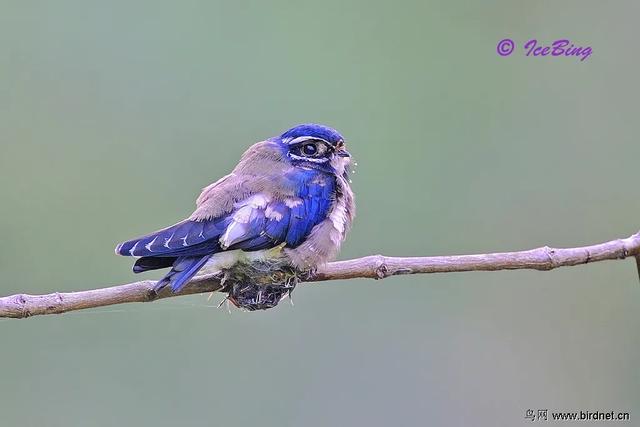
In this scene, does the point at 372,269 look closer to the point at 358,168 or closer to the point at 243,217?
the point at 243,217

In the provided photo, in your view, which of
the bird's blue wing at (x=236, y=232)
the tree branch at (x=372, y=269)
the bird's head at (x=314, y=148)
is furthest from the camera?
the bird's head at (x=314, y=148)

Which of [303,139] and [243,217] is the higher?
[303,139]

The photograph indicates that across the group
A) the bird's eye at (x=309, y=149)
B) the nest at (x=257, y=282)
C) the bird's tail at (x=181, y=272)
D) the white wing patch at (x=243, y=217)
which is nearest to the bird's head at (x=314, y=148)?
the bird's eye at (x=309, y=149)

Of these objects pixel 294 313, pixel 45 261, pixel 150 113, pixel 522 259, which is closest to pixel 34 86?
pixel 150 113

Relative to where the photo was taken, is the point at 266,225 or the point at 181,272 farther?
the point at 266,225

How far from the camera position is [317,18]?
661cm

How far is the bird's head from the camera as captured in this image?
10.7 feet

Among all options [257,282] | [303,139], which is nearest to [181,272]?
[257,282]

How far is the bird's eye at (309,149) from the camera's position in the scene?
3273mm

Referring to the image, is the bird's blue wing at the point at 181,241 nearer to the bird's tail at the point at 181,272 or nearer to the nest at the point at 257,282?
the bird's tail at the point at 181,272

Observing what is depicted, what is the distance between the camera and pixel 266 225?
115 inches

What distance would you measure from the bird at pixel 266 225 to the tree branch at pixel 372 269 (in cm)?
6

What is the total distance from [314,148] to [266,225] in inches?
18.4

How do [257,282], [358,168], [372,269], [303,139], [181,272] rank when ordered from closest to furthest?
[181,272]
[372,269]
[257,282]
[303,139]
[358,168]
